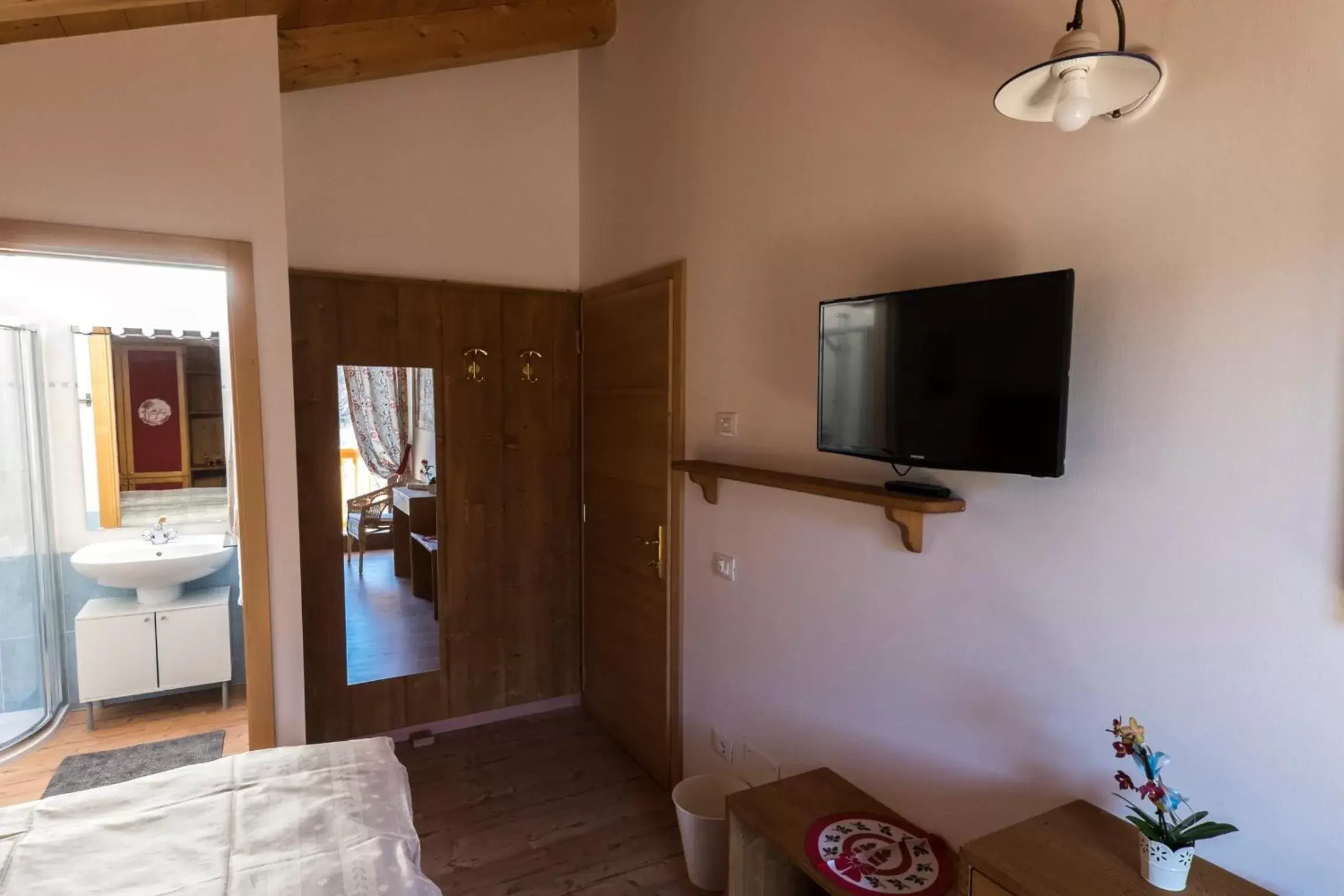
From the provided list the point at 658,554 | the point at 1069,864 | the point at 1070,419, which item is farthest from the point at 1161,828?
the point at 658,554

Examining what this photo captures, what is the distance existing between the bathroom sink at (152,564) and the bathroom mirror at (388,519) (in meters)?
0.90

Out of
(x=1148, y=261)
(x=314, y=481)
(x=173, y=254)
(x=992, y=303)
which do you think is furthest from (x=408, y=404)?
(x=1148, y=261)

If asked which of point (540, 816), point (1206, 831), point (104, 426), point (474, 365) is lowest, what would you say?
point (540, 816)

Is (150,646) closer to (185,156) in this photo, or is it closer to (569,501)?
(569,501)

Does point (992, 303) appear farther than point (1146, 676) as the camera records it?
Yes

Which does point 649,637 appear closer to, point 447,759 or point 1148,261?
point 447,759

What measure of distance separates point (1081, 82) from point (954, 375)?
573 millimetres

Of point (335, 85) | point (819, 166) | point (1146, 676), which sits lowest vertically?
point (1146, 676)

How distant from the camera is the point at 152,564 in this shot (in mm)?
3389

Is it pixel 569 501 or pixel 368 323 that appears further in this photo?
pixel 569 501

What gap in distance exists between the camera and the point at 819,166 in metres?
2.10

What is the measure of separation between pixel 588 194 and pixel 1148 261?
2.71 m

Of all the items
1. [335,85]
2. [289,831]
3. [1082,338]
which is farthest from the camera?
[335,85]

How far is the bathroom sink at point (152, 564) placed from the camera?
3.36 m
